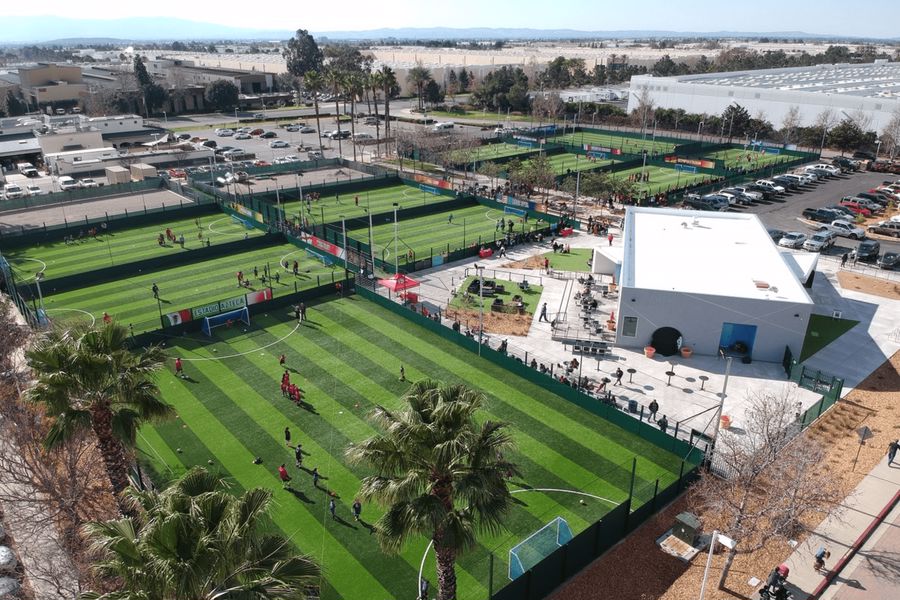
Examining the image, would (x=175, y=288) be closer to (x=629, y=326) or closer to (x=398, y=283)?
(x=398, y=283)

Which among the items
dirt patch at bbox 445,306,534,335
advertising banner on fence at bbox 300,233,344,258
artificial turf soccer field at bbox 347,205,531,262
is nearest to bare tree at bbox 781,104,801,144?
artificial turf soccer field at bbox 347,205,531,262

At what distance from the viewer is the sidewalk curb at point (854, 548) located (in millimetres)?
21047

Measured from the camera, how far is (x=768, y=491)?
22.9 m

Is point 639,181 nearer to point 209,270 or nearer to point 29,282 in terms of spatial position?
point 209,270

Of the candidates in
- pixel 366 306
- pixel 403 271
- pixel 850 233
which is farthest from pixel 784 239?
pixel 366 306

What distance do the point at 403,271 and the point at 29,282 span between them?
28.1 metres

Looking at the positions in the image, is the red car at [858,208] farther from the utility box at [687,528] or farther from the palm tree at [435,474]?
the palm tree at [435,474]

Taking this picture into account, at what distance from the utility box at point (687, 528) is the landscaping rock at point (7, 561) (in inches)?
933

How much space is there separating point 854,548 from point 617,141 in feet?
310

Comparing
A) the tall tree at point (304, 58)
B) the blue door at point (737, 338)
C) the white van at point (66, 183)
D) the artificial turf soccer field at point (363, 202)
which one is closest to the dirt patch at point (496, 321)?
the blue door at point (737, 338)

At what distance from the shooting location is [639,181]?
8056 centimetres

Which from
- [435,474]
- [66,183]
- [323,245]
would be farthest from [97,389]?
[66,183]

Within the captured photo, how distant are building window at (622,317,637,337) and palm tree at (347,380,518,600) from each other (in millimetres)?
23964

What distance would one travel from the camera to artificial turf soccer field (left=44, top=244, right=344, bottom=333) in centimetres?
4325
